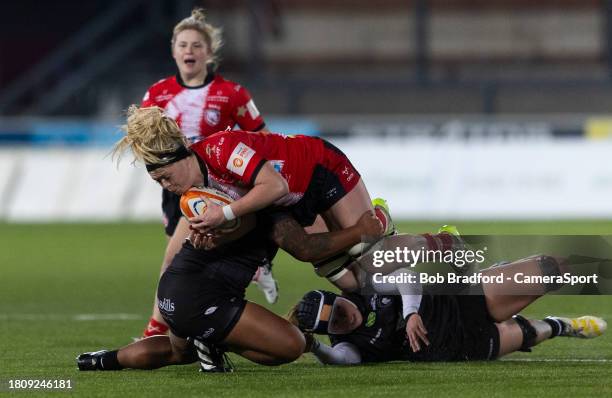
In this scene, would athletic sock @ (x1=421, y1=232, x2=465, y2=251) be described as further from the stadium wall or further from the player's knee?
the stadium wall

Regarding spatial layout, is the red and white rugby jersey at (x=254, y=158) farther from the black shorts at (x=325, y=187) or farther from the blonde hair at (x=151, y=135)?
the blonde hair at (x=151, y=135)

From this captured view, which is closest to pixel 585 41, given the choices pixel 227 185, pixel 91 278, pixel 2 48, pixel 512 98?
pixel 512 98

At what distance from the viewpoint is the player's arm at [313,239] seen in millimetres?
7383

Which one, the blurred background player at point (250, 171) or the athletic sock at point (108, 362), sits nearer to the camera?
the blurred background player at point (250, 171)

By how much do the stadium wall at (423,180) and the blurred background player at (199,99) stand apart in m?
10.2

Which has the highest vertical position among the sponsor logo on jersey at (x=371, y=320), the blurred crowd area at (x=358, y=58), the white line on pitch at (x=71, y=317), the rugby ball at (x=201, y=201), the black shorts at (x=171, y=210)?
the blurred crowd area at (x=358, y=58)

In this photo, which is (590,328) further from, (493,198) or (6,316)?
(493,198)

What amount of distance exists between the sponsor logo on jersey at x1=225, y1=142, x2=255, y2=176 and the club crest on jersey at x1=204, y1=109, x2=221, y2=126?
94.4 inches

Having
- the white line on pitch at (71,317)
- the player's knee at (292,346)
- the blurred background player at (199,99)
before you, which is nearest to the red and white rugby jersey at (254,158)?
the player's knee at (292,346)

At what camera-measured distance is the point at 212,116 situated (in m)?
9.55

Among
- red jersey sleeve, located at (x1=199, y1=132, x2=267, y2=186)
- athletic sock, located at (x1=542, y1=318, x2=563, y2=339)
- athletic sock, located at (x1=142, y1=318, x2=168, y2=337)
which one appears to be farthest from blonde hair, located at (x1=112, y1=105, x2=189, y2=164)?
athletic sock, located at (x1=542, y1=318, x2=563, y2=339)

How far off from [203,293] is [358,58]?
21971 mm

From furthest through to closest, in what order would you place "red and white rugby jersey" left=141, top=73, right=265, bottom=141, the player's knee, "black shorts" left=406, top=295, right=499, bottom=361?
"red and white rugby jersey" left=141, top=73, right=265, bottom=141 < "black shorts" left=406, top=295, right=499, bottom=361 < the player's knee

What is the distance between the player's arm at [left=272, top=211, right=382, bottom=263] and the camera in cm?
738
